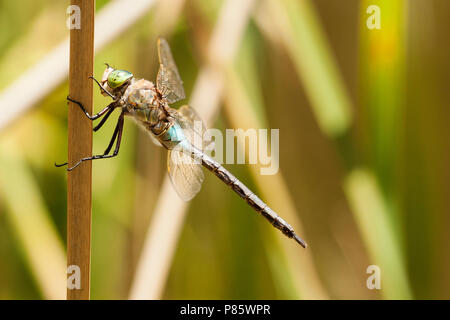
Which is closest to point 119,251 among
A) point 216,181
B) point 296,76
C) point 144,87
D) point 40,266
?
point 40,266

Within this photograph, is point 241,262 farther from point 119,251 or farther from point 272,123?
point 272,123

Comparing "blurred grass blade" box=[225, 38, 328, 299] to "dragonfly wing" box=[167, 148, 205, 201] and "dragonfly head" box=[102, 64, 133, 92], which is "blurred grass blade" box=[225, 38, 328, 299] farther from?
"dragonfly head" box=[102, 64, 133, 92]

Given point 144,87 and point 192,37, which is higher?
point 192,37

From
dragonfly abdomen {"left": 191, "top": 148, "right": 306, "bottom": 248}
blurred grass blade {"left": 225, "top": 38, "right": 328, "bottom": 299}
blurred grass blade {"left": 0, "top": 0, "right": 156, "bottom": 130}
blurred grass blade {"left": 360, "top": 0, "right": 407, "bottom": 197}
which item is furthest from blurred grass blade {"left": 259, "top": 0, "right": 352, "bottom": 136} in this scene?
blurred grass blade {"left": 0, "top": 0, "right": 156, "bottom": 130}

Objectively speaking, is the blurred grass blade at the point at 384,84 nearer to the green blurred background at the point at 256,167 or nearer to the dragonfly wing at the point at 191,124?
the green blurred background at the point at 256,167

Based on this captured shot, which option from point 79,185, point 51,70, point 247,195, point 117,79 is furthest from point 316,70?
point 79,185
